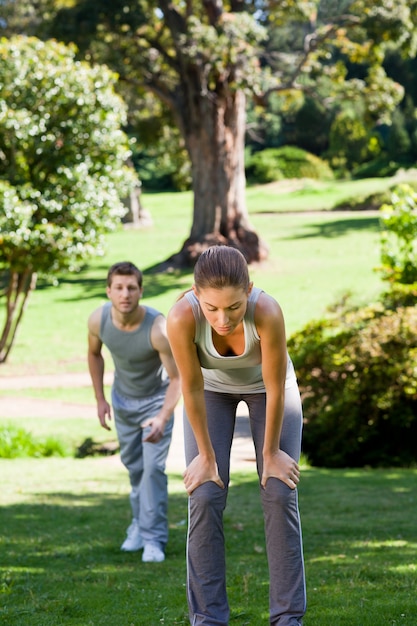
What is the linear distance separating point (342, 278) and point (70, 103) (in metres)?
9.79

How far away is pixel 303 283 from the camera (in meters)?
24.3

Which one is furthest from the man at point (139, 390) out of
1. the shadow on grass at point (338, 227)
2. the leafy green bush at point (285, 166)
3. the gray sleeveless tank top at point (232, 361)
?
the leafy green bush at point (285, 166)

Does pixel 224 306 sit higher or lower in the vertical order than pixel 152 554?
higher

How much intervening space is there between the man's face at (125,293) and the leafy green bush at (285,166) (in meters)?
47.6

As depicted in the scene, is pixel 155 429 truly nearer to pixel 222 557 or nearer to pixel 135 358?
pixel 135 358

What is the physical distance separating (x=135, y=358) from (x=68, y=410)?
8.41 m

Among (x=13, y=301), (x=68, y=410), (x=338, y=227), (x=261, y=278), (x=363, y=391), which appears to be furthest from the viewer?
(x=338, y=227)

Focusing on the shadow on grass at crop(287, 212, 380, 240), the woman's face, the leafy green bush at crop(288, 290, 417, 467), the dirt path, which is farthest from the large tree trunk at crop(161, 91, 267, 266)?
the woman's face

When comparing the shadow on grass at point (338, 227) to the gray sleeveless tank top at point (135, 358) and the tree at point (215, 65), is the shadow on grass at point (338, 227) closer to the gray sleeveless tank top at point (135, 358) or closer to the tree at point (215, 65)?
the tree at point (215, 65)

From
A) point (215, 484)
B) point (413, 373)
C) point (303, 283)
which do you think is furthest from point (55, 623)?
point (303, 283)

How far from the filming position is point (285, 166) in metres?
54.2

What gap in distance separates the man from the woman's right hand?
2.10 meters

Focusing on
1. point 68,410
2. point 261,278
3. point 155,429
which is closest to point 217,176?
point 261,278

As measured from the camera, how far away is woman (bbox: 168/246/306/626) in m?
3.71
